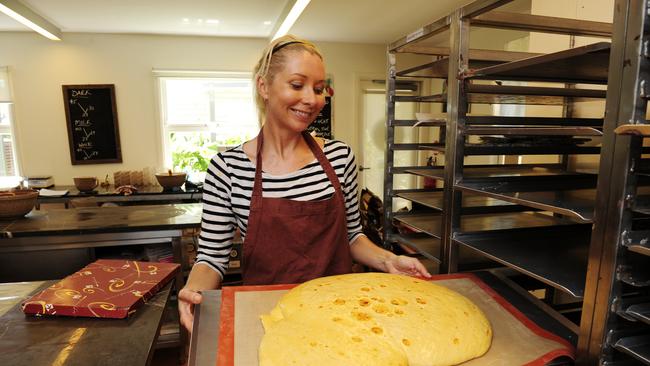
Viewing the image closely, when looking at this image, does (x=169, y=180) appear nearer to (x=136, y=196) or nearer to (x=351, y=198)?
(x=136, y=196)

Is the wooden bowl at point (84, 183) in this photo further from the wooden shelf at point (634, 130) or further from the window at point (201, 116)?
the wooden shelf at point (634, 130)

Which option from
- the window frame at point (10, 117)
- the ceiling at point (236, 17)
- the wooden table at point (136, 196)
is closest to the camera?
the ceiling at point (236, 17)

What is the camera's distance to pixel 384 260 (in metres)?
1.21

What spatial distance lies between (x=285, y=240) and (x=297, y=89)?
0.47m

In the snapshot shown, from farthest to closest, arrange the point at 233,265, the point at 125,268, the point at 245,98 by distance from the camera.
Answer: the point at 245,98 < the point at 233,265 < the point at 125,268

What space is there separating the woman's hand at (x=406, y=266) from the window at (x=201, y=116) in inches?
163

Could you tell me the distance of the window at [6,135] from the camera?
15.1 ft

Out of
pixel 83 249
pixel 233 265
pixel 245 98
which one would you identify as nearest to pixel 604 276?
pixel 233 265

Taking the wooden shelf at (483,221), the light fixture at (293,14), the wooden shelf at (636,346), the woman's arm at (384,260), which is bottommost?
the woman's arm at (384,260)

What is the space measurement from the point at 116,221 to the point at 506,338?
2.17 meters

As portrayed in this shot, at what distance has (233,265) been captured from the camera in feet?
8.78

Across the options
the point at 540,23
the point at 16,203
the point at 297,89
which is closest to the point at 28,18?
the point at 16,203

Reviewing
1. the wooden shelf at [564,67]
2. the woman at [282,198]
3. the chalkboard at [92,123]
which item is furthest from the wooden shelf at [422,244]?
the chalkboard at [92,123]

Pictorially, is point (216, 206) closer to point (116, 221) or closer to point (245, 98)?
point (116, 221)
